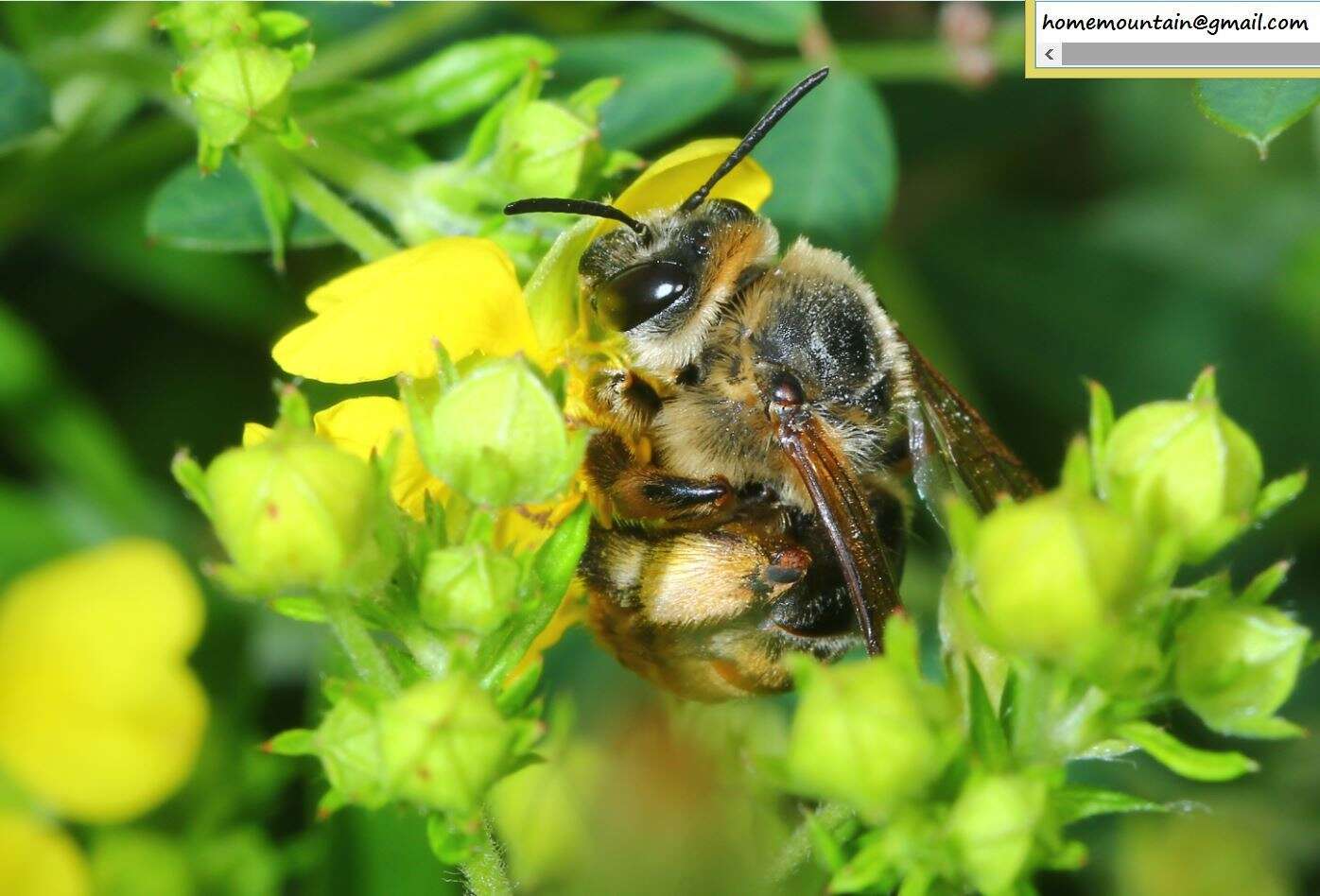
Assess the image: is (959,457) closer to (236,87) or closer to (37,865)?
(236,87)

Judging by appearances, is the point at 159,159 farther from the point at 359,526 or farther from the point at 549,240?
the point at 359,526

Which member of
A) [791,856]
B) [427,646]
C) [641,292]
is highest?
[641,292]

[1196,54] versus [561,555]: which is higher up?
[1196,54]

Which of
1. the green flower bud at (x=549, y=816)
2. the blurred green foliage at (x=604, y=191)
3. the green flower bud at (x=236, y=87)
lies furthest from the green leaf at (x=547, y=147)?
the green flower bud at (x=549, y=816)

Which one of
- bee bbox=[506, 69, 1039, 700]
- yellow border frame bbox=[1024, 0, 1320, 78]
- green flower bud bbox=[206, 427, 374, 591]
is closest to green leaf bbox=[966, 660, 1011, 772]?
bee bbox=[506, 69, 1039, 700]

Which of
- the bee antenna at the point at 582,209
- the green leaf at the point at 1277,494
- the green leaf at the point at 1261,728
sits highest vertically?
the bee antenna at the point at 582,209

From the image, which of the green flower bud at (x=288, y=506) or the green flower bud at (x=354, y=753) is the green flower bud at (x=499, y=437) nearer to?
the green flower bud at (x=288, y=506)

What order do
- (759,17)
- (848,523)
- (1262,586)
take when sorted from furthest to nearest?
(759,17) < (848,523) < (1262,586)

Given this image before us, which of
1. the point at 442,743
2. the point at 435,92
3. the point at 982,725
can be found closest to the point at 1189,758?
the point at 982,725

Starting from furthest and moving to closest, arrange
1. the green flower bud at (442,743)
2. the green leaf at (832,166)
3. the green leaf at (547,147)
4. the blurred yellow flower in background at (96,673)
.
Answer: the green leaf at (832,166) → the blurred yellow flower in background at (96,673) → the green leaf at (547,147) → the green flower bud at (442,743)
